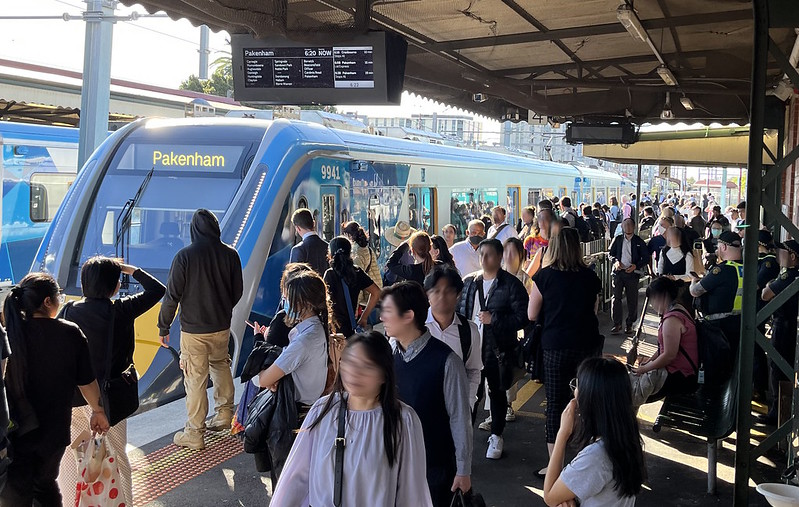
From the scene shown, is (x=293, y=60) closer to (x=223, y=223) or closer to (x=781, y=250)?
(x=223, y=223)

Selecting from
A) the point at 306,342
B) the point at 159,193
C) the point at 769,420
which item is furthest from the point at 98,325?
the point at 769,420

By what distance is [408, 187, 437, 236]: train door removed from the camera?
505 inches

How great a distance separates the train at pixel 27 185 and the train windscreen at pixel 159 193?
5.72 metres

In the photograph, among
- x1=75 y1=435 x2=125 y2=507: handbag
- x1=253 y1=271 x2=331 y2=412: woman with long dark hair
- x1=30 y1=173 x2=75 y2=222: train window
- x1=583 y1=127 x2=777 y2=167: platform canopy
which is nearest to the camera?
x1=253 y1=271 x2=331 y2=412: woman with long dark hair

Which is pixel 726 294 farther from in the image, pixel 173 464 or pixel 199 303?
pixel 173 464

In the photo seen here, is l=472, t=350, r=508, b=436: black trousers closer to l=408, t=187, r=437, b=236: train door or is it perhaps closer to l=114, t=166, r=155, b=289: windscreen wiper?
l=114, t=166, r=155, b=289: windscreen wiper

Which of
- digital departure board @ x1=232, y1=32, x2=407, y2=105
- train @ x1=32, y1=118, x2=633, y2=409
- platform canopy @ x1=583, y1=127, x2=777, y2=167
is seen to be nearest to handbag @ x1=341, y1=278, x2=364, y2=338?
train @ x1=32, y1=118, x2=633, y2=409

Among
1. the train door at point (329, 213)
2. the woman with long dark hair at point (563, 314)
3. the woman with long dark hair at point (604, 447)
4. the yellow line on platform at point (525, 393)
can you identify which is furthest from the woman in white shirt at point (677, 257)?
the woman with long dark hair at point (604, 447)

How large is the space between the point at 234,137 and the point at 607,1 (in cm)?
414

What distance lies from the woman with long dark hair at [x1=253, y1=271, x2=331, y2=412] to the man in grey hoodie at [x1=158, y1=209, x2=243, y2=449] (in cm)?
217

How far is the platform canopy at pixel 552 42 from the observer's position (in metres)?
6.80

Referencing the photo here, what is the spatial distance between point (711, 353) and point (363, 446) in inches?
159

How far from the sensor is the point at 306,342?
13.8 ft

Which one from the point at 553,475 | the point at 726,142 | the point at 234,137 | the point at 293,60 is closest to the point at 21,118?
the point at 234,137
